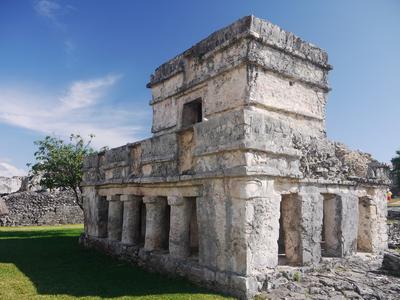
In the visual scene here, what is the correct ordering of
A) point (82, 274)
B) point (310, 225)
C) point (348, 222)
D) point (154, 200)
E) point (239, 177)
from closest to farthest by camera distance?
point (239, 177)
point (310, 225)
point (82, 274)
point (348, 222)
point (154, 200)

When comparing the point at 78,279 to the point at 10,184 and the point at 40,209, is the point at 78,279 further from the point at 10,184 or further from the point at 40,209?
the point at 10,184

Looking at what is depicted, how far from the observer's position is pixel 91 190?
420 inches

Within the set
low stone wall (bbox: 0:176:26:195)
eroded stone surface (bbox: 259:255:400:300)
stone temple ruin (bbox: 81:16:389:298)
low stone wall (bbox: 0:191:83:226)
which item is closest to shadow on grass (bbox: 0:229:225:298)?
stone temple ruin (bbox: 81:16:389:298)

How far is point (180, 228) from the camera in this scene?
6.75 meters

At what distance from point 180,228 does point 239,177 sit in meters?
2.07

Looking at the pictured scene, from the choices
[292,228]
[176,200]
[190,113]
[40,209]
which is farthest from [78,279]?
[40,209]

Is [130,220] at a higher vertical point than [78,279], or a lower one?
higher

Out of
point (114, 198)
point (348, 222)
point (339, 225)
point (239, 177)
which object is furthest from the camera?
point (114, 198)

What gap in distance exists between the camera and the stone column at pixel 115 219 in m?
9.33

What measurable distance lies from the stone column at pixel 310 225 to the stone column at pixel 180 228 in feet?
7.06

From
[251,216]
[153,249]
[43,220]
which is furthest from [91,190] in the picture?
[43,220]

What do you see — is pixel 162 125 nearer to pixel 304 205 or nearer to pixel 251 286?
pixel 304 205

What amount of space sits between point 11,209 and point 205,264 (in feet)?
58.3


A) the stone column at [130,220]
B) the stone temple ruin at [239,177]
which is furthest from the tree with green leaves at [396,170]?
the stone column at [130,220]
